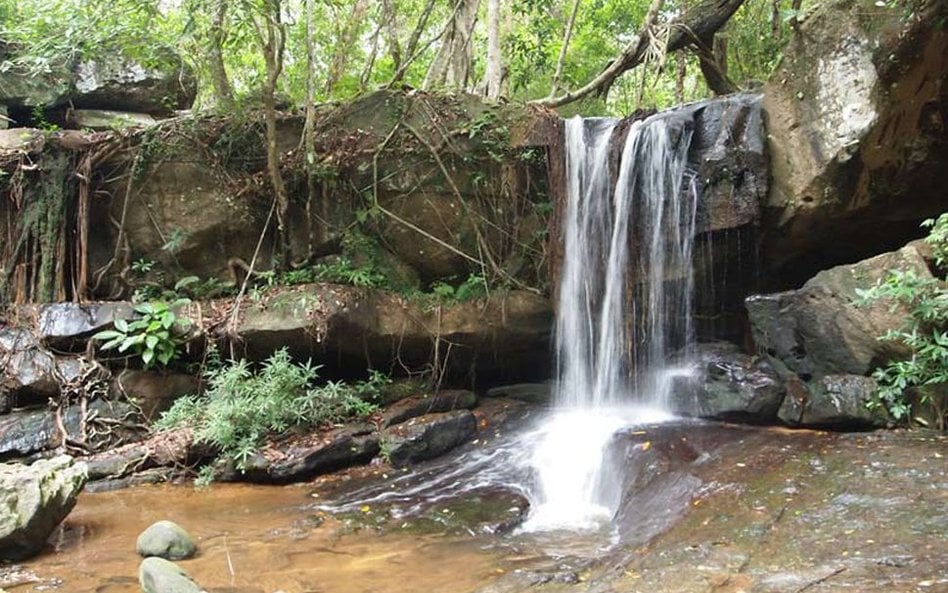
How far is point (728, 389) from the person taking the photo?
6.69 metres

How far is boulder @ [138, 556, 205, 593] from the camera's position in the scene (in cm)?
363

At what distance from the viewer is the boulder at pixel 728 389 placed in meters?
6.45

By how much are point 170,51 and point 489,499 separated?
687 centimetres

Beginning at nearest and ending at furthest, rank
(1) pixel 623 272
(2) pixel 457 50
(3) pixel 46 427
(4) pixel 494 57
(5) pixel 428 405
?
(3) pixel 46 427 → (1) pixel 623 272 → (5) pixel 428 405 → (4) pixel 494 57 → (2) pixel 457 50

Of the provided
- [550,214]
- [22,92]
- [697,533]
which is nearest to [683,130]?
[550,214]

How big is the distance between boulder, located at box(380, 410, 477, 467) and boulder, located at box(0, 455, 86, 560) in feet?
9.27

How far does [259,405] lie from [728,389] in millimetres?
4642

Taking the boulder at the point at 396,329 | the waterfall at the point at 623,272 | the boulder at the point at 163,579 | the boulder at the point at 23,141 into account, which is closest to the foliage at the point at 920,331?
the waterfall at the point at 623,272

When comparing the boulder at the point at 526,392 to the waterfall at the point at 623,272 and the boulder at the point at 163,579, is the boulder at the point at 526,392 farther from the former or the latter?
the boulder at the point at 163,579

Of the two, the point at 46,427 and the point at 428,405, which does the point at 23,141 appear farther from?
the point at 428,405

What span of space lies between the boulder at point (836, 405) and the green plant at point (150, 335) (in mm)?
6382

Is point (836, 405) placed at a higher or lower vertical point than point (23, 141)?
lower

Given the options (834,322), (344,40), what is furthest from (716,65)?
(834,322)

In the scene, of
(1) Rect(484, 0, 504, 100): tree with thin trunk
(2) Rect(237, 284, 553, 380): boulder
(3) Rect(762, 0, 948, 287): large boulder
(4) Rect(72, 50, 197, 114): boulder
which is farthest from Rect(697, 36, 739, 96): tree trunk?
(4) Rect(72, 50, 197, 114): boulder
